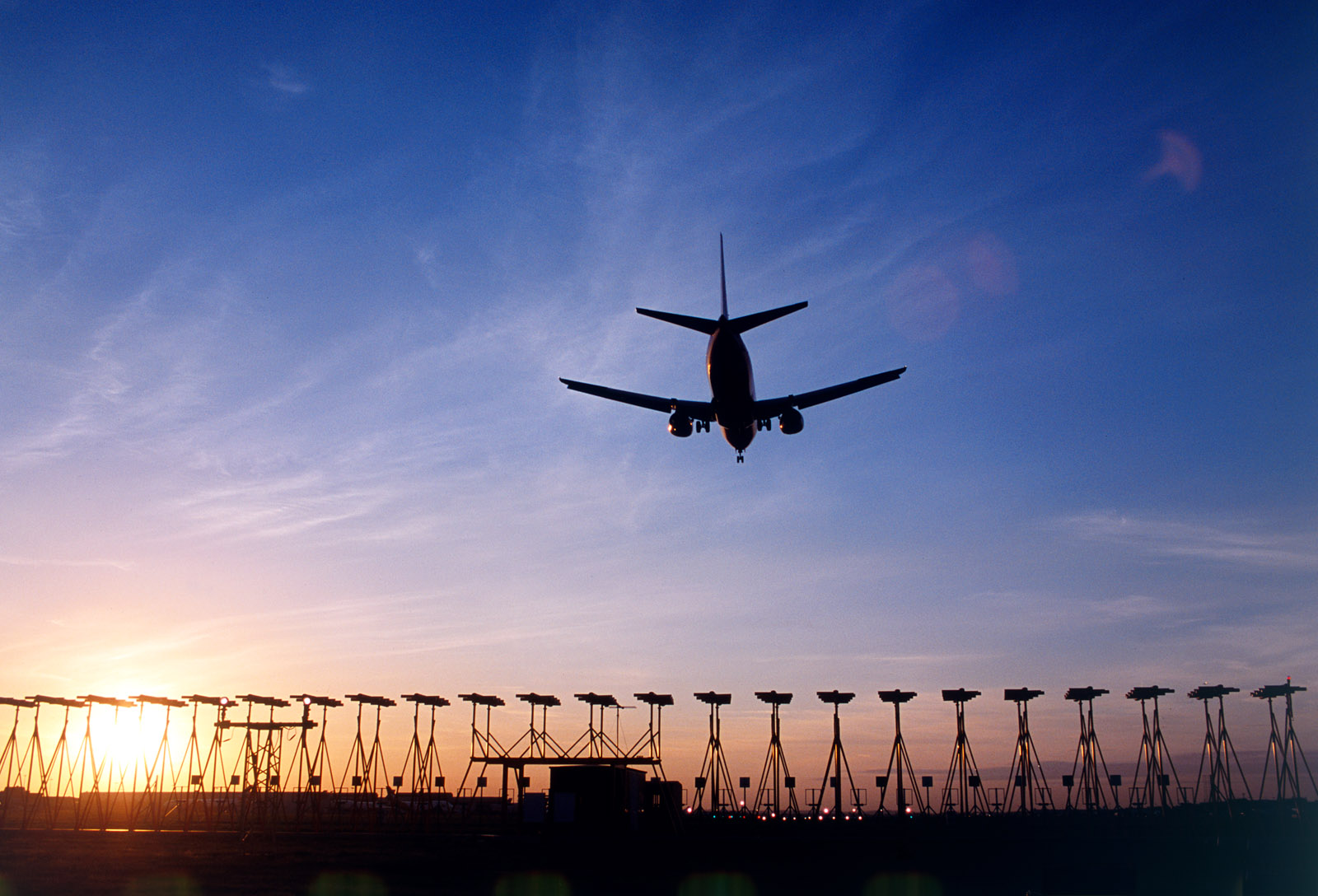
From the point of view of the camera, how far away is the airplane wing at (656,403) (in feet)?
165

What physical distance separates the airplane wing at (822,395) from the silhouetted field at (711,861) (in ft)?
74.0

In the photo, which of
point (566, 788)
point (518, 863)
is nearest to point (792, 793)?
point (566, 788)

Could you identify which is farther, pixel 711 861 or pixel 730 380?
pixel 711 861

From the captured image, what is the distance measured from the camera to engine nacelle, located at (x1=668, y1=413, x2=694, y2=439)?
51812 mm

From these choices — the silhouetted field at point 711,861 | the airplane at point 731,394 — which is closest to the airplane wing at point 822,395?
the airplane at point 731,394

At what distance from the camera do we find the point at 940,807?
6356cm

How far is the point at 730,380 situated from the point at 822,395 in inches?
255

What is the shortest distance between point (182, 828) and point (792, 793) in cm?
5365

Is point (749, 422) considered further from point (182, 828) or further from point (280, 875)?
point (182, 828)

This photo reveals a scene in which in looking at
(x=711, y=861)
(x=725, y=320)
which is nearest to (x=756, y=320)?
(x=725, y=320)

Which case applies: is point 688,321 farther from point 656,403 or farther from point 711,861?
point 711,861

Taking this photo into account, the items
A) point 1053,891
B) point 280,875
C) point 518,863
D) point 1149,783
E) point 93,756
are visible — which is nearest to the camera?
point 1053,891

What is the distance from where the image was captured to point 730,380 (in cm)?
4684

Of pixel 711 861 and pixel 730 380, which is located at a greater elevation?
pixel 730 380
